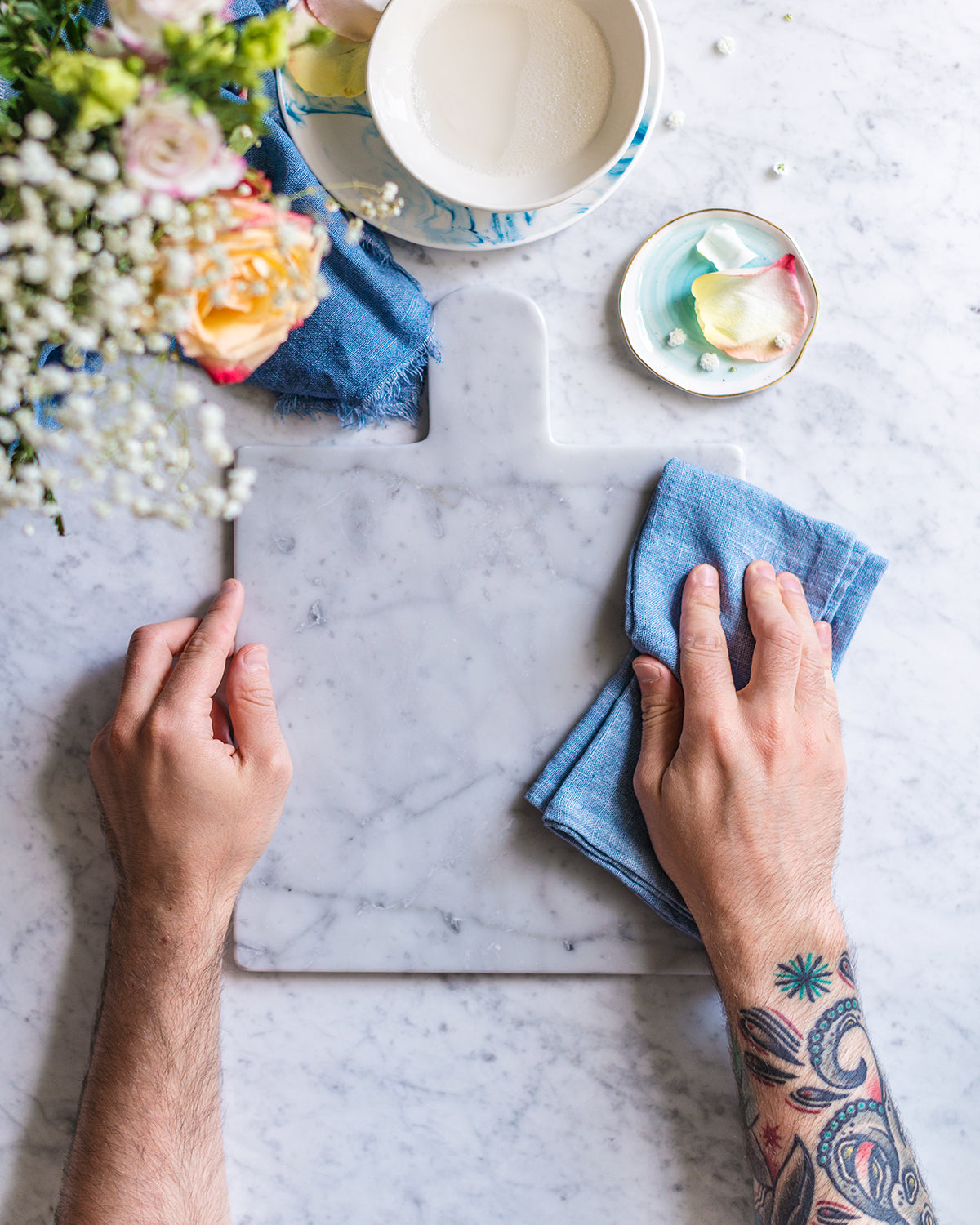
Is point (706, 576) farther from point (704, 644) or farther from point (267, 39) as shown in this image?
point (267, 39)

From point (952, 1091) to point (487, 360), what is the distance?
92cm

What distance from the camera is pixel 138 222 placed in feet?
1.46

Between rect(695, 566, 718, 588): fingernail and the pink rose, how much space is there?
59cm

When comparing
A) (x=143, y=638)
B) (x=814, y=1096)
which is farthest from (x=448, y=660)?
(x=814, y=1096)

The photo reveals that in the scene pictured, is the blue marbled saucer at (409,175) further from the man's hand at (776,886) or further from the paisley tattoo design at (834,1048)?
the paisley tattoo design at (834,1048)

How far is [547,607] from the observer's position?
2.99ft

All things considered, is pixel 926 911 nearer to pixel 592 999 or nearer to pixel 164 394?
pixel 592 999

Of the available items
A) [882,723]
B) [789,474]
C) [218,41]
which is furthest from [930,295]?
[218,41]

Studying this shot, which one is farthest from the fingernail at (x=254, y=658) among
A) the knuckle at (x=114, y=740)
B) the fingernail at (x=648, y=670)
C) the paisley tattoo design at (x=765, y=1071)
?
the paisley tattoo design at (x=765, y=1071)

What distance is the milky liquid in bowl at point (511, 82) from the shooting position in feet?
2.64

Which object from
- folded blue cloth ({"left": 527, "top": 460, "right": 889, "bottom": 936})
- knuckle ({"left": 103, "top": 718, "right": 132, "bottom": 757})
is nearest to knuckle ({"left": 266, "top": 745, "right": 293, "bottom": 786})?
knuckle ({"left": 103, "top": 718, "right": 132, "bottom": 757})

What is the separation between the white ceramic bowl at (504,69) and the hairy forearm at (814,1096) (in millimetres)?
744

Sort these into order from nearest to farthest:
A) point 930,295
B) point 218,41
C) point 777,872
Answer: point 218,41 < point 777,872 < point 930,295

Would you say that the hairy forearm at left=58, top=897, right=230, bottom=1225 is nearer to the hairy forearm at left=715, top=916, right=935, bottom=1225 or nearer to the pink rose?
the hairy forearm at left=715, top=916, right=935, bottom=1225
